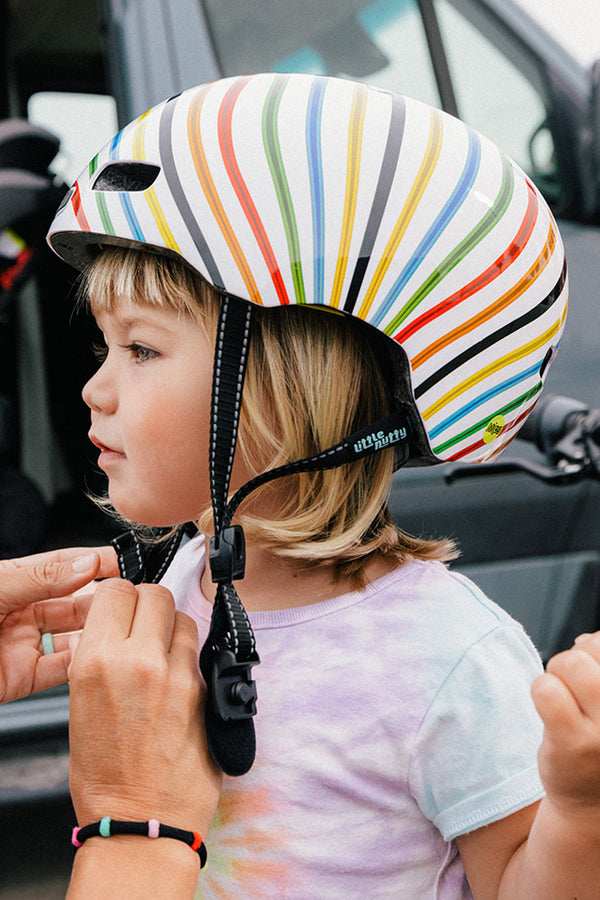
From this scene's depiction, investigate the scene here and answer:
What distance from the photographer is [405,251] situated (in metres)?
1.29

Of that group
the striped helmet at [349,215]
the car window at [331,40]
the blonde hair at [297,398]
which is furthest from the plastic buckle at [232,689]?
the car window at [331,40]

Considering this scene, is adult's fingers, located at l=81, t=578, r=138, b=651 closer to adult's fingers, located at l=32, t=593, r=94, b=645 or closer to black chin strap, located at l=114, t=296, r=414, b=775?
black chin strap, located at l=114, t=296, r=414, b=775

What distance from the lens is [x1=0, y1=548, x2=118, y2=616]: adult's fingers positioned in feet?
4.58

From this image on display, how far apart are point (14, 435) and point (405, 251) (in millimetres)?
2286

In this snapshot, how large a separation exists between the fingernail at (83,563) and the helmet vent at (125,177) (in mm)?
565

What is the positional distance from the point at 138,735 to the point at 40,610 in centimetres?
50

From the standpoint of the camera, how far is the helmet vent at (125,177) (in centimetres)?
133

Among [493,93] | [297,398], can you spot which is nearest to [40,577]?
[297,398]

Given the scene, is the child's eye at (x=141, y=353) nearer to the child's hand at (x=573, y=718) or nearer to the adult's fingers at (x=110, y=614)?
the adult's fingers at (x=110, y=614)

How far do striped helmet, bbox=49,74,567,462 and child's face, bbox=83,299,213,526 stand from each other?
10cm

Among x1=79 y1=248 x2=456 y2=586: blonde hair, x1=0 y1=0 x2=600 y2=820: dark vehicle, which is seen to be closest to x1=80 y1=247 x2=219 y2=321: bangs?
x1=79 y1=248 x2=456 y2=586: blonde hair

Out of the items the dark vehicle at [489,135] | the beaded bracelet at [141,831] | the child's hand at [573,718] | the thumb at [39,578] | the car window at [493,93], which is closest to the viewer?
the child's hand at [573,718]

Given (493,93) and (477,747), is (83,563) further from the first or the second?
(493,93)

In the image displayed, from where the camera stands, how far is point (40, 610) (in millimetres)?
1529
